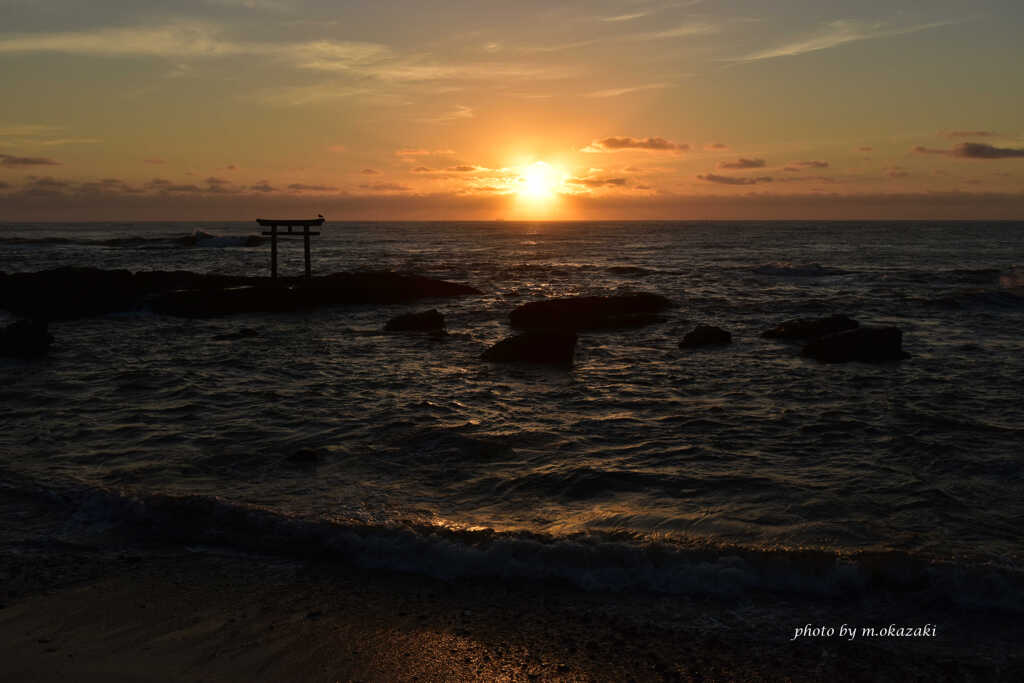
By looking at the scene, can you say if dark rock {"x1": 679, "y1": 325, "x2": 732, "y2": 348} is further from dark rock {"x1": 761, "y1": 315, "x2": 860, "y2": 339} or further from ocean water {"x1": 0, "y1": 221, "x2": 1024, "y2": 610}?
dark rock {"x1": 761, "y1": 315, "x2": 860, "y2": 339}

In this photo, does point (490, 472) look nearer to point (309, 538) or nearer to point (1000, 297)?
point (309, 538)

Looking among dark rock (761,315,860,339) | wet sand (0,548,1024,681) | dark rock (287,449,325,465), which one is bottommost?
wet sand (0,548,1024,681)

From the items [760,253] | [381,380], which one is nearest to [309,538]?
[381,380]

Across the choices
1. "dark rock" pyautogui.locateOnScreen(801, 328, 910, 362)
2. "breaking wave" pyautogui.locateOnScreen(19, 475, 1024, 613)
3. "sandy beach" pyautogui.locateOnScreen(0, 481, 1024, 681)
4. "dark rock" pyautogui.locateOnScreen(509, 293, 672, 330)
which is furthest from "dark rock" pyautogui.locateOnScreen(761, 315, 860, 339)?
"sandy beach" pyautogui.locateOnScreen(0, 481, 1024, 681)

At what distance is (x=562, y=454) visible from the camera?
10492 mm

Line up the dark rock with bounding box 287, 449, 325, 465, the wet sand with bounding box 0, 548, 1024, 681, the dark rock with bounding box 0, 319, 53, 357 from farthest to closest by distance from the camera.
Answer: the dark rock with bounding box 0, 319, 53, 357
the dark rock with bounding box 287, 449, 325, 465
the wet sand with bounding box 0, 548, 1024, 681

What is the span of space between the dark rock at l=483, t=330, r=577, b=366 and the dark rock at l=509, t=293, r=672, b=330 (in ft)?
18.1

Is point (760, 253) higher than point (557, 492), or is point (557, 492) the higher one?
point (760, 253)

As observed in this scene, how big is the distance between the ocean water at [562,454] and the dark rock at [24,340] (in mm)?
581

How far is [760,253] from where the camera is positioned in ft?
224

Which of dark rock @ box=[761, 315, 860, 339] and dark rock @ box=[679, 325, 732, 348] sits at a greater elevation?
dark rock @ box=[761, 315, 860, 339]

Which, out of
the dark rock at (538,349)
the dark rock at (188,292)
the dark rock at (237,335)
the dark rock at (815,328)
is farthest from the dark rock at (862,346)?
the dark rock at (188,292)

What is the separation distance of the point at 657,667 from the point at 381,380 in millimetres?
11490

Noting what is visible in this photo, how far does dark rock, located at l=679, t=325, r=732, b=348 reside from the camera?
1989 cm
